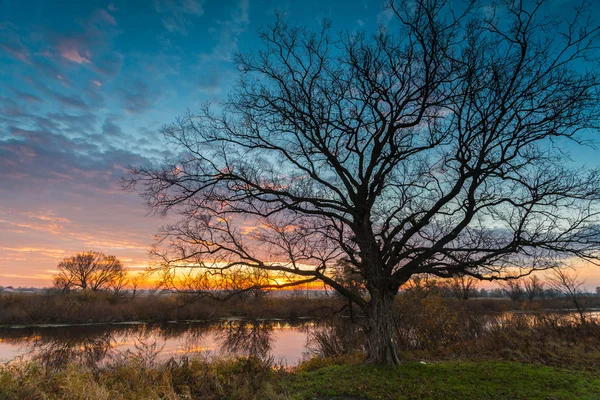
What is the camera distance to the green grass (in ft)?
25.0

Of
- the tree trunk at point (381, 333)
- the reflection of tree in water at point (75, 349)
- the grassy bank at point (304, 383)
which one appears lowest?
the reflection of tree in water at point (75, 349)

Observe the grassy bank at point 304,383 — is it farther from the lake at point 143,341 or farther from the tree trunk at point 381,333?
the lake at point 143,341

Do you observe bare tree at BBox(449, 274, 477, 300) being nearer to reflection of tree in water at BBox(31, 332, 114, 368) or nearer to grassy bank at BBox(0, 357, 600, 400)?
grassy bank at BBox(0, 357, 600, 400)

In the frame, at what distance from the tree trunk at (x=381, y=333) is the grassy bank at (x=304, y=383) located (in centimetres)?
34

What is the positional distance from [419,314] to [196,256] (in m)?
12.8

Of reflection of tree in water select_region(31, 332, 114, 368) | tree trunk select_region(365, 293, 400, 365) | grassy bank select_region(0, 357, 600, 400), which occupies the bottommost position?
reflection of tree in water select_region(31, 332, 114, 368)

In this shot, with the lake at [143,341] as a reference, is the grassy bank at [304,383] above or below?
above

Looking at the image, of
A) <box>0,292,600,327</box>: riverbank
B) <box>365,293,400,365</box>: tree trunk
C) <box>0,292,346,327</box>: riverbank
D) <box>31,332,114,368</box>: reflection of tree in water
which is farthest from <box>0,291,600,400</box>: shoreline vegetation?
<box>0,292,346,327</box>: riverbank

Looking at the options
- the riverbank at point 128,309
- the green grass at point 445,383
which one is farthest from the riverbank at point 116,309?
the green grass at point 445,383

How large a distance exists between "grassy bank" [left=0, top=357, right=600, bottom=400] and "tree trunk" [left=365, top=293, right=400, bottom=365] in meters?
0.34

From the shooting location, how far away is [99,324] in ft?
116

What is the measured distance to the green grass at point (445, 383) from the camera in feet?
25.0

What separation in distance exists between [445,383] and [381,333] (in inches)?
78.3

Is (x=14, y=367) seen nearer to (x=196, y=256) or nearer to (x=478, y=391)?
(x=196, y=256)
